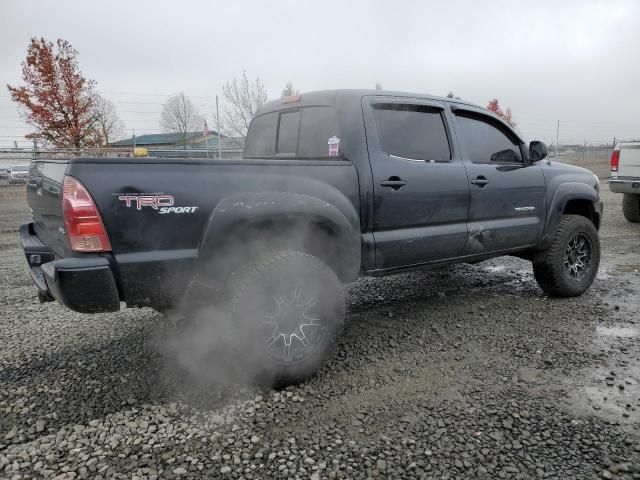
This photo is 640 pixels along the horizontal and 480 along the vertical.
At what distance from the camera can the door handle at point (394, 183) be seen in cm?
325

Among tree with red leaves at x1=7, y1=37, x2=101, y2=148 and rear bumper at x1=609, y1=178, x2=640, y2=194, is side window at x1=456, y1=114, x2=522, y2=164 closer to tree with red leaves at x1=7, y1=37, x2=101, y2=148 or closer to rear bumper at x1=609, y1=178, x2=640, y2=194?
rear bumper at x1=609, y1=178, x2=640, y2=194

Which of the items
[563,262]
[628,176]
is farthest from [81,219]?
[628,176]

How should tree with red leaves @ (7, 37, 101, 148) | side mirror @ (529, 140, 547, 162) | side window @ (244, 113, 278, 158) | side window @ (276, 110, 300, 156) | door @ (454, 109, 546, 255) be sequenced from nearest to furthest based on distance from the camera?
side window @ (276, 110, 300, 156) → door @ (454, 109, 546, 255) → side window @ (244, 113, 278, 158) → side mirror @ (529, 140, 547, 162) → tree with red leaves @ (7, 37, 101, 148)

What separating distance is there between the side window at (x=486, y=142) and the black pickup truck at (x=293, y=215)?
A: 1cm

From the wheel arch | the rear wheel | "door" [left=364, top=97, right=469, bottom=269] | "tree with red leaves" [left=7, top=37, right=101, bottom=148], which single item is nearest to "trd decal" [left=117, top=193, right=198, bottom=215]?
the rear wheel

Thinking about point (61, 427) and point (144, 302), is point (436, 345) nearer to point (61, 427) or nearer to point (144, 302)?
point (144, 302)

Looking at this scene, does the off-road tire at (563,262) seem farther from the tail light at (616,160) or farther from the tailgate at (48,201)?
the tail light at (616,160)

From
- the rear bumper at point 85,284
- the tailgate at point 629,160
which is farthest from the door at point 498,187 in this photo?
the tailgate at point 629,160

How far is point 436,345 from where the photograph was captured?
3438 mm

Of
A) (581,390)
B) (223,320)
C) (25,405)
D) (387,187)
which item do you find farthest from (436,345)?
(25,405)

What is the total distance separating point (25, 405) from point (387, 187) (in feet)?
8.54

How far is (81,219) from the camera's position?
92.6 inches

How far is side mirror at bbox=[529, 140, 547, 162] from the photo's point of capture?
418cm

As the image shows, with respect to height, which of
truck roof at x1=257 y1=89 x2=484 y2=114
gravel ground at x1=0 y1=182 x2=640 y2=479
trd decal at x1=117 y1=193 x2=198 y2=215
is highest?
truck roof at x1=257 y1=89 x2=484 y2=114
